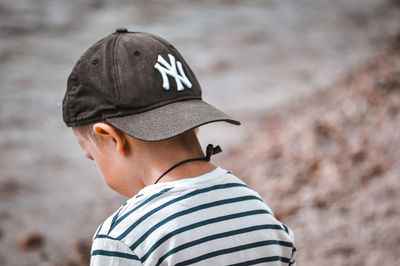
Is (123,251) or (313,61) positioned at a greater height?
(313,61)

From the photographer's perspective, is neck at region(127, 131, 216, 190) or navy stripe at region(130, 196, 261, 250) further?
neck at region(127, 131, 216, 190)

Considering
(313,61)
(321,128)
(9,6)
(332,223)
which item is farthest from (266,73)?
(9,6)

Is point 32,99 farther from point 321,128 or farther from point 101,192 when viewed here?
point 321,128

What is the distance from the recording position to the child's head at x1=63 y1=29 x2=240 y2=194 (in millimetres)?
1193

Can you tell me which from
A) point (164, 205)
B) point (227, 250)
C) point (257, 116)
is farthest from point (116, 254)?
point (257, 116)

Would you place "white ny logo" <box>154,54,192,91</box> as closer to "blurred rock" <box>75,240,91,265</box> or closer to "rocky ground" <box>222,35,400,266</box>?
"rocky ground" <box>222,35,400,266</box>

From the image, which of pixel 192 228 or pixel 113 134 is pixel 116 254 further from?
pixel 113 134

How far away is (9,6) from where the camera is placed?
7.50 meters

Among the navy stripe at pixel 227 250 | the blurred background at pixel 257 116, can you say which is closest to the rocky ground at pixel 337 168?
the blurred background at pixel 257 116

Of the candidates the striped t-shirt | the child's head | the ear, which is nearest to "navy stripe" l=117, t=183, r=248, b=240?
the striped t-shirt

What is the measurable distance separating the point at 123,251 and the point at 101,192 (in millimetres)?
2846

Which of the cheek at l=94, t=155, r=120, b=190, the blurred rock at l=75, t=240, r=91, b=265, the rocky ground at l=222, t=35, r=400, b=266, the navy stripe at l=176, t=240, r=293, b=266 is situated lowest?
the navy stripe at l=176, t=240, r=293, b=266

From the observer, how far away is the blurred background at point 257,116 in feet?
10.0

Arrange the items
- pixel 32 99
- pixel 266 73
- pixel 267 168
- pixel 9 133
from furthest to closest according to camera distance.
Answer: pixel 266 73 → pixel 32 99 → pixel 9 133 → pixel 267 168
